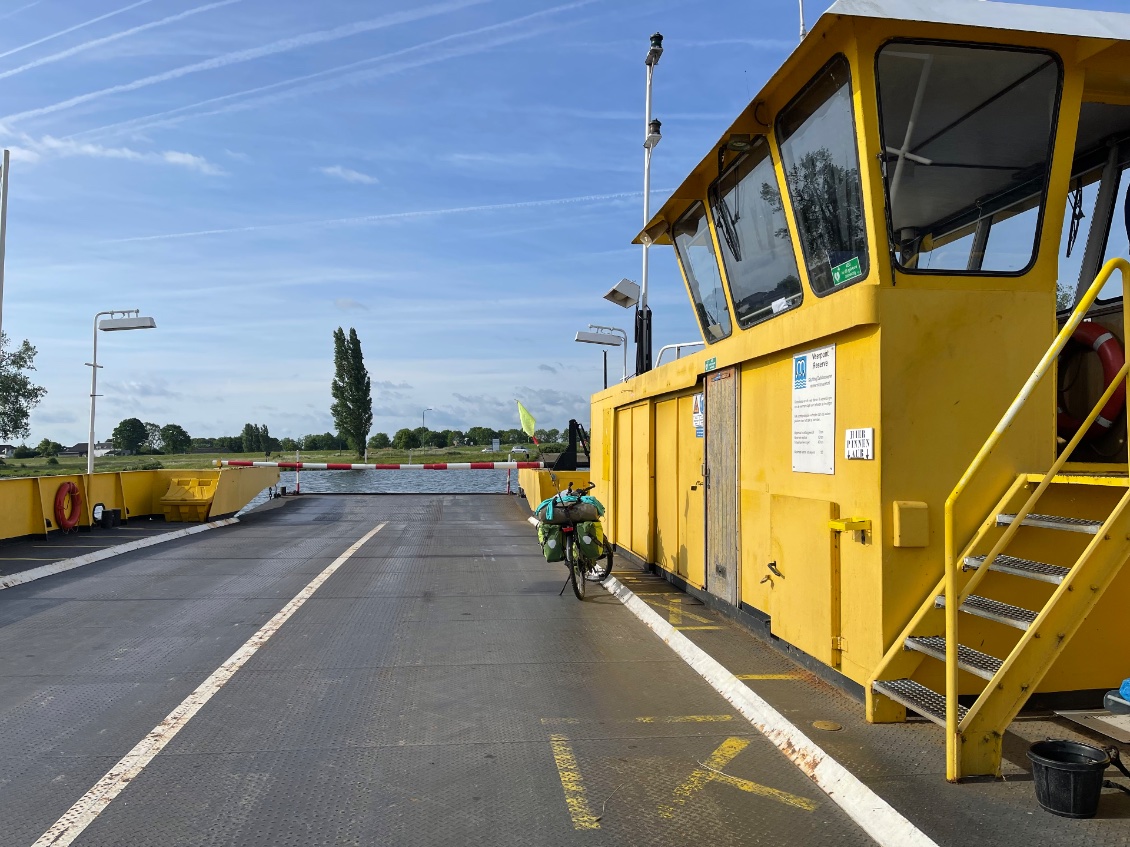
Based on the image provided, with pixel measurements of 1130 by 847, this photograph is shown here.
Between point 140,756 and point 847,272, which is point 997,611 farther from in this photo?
point 140,756

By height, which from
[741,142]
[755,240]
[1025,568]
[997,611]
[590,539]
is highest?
[741,142]

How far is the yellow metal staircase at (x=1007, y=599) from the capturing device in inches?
166

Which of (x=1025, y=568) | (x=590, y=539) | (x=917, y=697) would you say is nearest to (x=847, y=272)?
(x=1025, y=568)

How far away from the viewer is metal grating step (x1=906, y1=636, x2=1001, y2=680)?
440 centimetres

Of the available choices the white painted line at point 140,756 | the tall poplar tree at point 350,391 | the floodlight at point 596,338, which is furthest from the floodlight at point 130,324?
the tall poplar tree at point 350,391

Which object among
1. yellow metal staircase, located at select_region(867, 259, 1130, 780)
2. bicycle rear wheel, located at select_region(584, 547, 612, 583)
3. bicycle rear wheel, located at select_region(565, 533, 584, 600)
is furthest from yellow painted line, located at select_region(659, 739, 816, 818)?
bicycle rear wheel, located at select_region(584, 547, 612, 583)

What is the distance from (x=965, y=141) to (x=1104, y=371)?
1830 millimetres

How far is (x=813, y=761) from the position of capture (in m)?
4.54

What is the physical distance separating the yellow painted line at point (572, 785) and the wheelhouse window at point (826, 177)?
345cm

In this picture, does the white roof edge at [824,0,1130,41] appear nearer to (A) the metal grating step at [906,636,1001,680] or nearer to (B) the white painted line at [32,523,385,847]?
(A) the metal grating step at [906,636,1001,680]

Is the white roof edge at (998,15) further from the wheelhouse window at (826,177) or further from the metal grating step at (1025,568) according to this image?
the metal grating step at (1025,568)

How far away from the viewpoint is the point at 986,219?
5.80 meters

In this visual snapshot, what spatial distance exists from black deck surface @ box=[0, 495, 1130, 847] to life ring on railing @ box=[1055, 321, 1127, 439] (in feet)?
8.12

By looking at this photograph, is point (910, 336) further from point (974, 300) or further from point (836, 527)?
point (836, 527)
